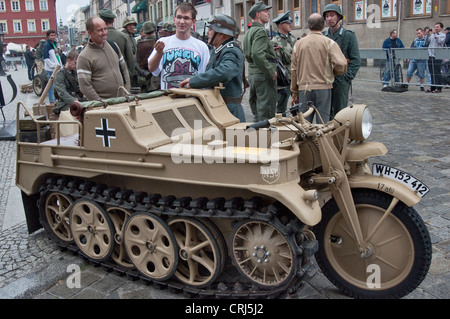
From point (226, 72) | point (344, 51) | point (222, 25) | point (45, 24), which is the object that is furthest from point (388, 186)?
point (45, 24)

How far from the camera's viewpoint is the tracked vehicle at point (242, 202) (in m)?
3.44

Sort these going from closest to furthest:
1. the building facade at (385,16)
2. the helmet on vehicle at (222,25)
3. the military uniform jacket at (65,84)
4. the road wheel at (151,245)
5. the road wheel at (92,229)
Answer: the road wheel at (151,245), the road wheel at (92,229), the helmet on vehicle at (222,25), the military uniform jacket at (65,84), the building facade at (385,16)

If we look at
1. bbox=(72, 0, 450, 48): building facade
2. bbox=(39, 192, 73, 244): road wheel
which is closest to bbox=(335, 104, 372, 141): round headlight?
bbox=(39, 192, 73, 244): road wheel

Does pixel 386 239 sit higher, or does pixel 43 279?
pixel 386 239

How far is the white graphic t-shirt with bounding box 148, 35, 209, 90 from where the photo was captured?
18.7 ft

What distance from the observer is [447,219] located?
514 centimetres

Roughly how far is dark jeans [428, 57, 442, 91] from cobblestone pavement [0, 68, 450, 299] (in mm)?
4700

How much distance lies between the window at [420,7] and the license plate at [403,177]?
18447 mm

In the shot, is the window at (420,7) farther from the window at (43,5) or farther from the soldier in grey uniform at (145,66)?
the window at (43,5)

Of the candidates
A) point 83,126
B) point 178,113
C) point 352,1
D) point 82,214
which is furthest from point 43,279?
point 352,1

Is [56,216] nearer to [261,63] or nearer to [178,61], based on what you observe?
[178,61]

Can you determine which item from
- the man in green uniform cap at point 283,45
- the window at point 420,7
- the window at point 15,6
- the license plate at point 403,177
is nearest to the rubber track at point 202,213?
the license plate at point 403,177
